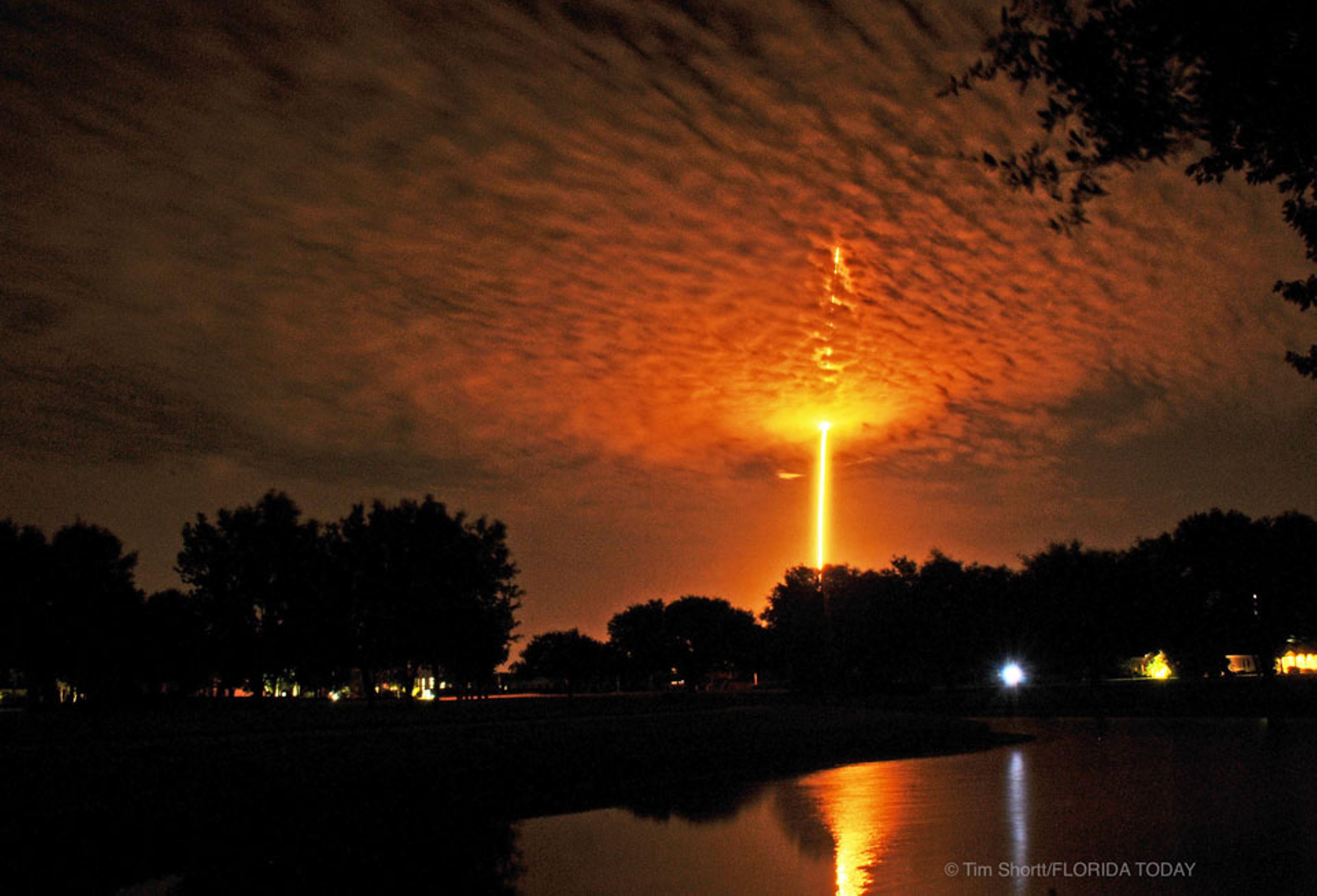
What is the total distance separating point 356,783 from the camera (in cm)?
2306

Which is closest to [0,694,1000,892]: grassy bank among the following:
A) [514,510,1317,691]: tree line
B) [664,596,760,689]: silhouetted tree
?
[514,510,1317,691]: tree line

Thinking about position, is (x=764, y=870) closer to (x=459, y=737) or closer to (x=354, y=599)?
(x=459, y=737)

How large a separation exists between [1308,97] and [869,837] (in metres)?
13.2

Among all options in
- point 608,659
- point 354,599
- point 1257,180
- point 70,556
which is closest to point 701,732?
point 1257,180

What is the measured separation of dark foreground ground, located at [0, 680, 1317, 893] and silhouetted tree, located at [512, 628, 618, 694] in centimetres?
9532

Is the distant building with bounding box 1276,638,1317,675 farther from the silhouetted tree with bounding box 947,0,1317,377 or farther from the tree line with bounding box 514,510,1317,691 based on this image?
the silhouetted tree with bounding box 947,0,1317,377

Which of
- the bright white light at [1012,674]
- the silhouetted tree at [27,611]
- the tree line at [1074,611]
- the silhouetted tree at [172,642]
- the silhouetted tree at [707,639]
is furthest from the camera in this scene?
the silhouetted tree at [707,639]

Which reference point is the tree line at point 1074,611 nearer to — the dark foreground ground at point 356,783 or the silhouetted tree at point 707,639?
the dark foreground ground at point 356,783

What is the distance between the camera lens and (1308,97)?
37.0 feet

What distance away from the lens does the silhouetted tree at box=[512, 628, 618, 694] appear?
5989 inches

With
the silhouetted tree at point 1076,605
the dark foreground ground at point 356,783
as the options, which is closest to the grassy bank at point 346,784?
the dark foreground ground at point 356,783

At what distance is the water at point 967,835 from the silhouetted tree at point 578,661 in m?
112

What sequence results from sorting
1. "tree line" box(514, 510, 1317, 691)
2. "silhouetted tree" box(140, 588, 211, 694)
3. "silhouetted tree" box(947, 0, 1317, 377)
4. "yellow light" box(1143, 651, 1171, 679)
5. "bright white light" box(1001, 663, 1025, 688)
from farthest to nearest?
"yellow light" box(1143, 651, 1171, 679) < "bright white light" box(1001, 663, 1025, 688) < "tree line" box(514, 510, 1317, 691) < "silhouetted tree" box(140, 588, 211, 694) < "silhouetted tree" box(947, 0, 1317, 377)

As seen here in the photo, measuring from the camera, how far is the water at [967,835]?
14.4 meters
